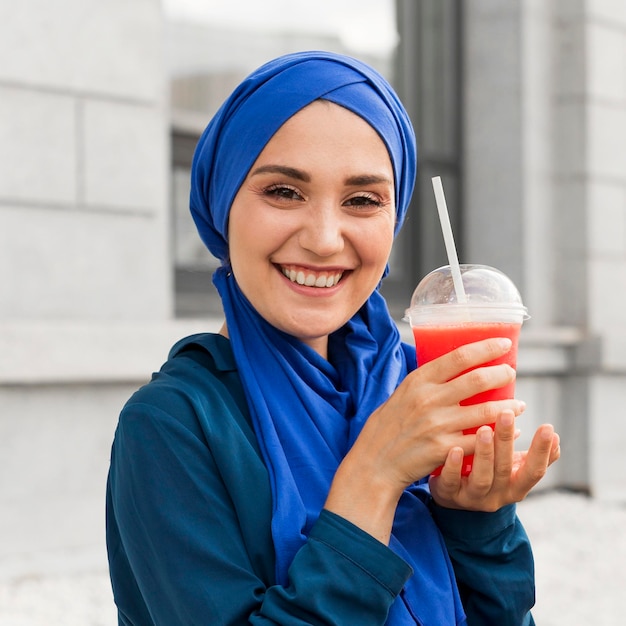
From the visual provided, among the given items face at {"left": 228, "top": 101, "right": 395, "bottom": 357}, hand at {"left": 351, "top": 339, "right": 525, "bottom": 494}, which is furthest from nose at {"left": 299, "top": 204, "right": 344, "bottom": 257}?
hand at {"left": 351, "top": 339, "right": 525, "bottom": 494}

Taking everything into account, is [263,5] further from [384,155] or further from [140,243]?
[384,155]

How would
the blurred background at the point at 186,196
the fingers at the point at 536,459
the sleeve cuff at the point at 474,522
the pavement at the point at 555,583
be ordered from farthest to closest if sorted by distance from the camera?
1. the blurred background at the point at 186,196
2. the pavement at the point at 555,583
3. the sleeve cuff at the point at 474,522
4. the fingers at the point at 536,459

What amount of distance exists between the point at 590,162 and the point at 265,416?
508cm

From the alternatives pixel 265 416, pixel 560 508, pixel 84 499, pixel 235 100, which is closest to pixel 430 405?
pixel 265 416

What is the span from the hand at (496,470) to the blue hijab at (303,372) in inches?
4.5

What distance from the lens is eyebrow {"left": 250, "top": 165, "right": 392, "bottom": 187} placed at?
150 centimetres

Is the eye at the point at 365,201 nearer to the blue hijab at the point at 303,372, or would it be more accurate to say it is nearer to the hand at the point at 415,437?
the blue hijab at the point at 303,372

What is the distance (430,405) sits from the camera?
142 cm

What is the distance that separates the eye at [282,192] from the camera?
1536mm

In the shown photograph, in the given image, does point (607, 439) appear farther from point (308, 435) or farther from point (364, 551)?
point (364, 551)

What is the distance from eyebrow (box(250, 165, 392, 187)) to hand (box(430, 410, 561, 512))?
414 millimetres

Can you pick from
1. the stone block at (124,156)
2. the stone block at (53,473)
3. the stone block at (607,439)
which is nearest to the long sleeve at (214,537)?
the stone block at (53,473)

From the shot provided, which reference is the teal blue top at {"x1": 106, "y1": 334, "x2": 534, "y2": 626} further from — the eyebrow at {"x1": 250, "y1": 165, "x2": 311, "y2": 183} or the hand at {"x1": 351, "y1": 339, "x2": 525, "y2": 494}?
the eyebrow at {"x1": 250, "y1": 165, "x2": 311, "y2": 183}

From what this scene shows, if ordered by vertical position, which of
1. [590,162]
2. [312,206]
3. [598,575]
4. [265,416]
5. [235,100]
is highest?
[590,162]
